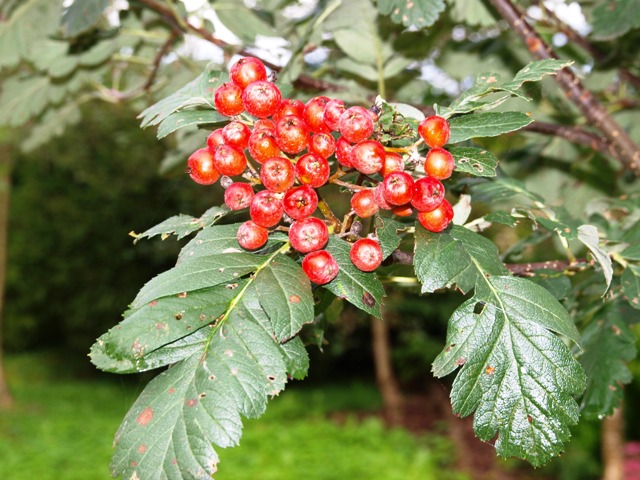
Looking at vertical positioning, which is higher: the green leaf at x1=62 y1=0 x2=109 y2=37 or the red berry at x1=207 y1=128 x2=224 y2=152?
the red berry at x1=207 y1=128 x2=224 y2=152

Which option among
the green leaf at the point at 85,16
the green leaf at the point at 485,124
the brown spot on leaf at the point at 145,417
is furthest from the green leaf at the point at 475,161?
the green leaf at the point at 85,16

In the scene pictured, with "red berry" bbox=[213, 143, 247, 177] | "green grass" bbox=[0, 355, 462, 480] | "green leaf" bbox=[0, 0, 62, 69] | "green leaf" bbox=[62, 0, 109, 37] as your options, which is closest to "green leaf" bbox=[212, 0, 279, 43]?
"green leaf" bbox=[62, 0, 109, 37]

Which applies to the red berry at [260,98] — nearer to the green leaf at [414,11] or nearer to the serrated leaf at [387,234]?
the serrated leaf at [387,234]

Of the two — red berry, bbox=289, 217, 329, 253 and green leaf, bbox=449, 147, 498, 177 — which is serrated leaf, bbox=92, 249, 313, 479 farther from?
green leaf, bbox=449, 147, 498, 177

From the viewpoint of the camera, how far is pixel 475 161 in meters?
0.73

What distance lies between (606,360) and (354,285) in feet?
1.91

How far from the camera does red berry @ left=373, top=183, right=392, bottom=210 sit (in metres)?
0.70

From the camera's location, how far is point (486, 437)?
672 mm

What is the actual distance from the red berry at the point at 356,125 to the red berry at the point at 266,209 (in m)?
0.10

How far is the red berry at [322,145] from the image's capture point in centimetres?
70

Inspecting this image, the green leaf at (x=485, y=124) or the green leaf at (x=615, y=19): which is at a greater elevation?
the green leaf at (x=485, y=124)

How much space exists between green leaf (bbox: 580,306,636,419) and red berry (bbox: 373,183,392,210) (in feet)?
1.77

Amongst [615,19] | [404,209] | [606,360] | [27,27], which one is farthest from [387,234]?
[27,27]

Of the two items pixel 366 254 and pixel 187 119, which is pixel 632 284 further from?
pixel 187 119
